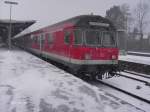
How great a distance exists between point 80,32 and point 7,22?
32813 mm

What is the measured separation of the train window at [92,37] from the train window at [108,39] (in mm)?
330

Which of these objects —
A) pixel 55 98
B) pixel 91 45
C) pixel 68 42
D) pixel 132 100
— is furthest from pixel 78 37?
pixel 55 98

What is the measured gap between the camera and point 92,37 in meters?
13.1

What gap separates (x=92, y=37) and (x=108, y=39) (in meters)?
0.92

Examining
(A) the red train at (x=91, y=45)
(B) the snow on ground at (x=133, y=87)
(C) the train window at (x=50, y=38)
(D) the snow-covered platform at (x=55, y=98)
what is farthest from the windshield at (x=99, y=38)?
(C) the train window at (x=50, y=38)

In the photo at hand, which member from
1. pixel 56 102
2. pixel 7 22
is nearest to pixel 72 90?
pixel 56 102

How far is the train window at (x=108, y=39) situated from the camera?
44.2 feet

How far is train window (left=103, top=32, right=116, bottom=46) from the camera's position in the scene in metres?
13.5

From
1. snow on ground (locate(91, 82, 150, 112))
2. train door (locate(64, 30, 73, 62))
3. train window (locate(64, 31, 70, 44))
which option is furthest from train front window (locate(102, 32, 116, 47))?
snow on ground (locate(91, 82, 150, 112))

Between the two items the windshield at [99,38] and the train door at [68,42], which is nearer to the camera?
the windshield at [99,38]

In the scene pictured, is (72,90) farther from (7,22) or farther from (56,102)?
(7,22)

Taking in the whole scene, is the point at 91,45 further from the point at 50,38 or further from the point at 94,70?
the point at 50,38

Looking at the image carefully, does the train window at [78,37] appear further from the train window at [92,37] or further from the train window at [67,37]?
the train window at [67,37]

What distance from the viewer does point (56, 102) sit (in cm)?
746
